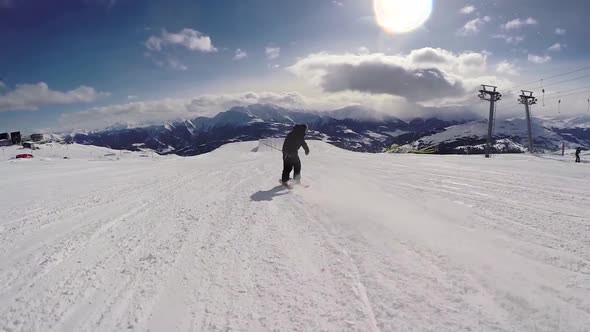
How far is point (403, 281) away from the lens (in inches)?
134

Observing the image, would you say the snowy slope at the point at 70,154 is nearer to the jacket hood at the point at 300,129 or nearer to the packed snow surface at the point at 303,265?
the jacket hood at the point at 300,129

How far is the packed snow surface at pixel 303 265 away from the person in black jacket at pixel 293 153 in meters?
3.26

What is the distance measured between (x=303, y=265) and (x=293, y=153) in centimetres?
726

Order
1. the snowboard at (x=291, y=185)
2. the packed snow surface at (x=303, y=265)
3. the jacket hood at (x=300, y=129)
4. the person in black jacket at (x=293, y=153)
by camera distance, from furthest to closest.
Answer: the jacket hood at (x=300, y=129) → the person in black jacket at (x=293, y=153) → the snowboard at (x=291, y=185) → the packed snow surface at (x=303, y=265)

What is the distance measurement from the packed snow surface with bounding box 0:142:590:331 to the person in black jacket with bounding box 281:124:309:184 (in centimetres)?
326

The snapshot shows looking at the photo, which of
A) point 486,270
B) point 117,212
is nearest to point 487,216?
point 486,270

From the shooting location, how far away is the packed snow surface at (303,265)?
2.88 meters

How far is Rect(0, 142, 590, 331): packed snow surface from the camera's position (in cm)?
288

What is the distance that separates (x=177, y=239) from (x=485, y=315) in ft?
13.3

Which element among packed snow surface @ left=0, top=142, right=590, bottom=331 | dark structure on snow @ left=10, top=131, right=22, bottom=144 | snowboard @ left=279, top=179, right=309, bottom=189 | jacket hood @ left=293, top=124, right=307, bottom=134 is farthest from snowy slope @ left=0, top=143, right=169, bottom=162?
packed snow surface @ left=0, top=142, right=590, bottom=331

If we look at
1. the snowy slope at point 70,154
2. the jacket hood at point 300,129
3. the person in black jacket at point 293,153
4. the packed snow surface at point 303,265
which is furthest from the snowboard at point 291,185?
the snowy slope at point 70,154

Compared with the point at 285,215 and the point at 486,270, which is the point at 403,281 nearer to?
the point at 486,270

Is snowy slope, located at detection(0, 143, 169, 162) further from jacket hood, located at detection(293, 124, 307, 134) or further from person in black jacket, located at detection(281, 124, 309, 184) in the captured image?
person in black jacket, located at detection(281, 124, 309, 184)

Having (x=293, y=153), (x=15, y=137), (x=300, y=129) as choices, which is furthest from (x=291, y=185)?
(x=15, y=137)
